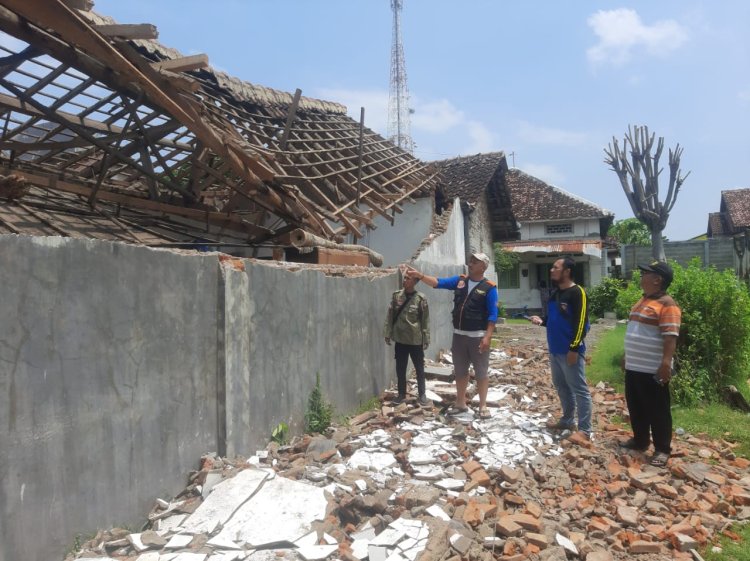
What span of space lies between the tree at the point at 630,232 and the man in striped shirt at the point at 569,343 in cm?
3691

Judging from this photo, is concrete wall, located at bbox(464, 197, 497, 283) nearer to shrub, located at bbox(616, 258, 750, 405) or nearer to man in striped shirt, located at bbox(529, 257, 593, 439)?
shrub, located at bbox(616, 258, 750, 405)

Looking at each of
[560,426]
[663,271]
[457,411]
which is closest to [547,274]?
[457,411]

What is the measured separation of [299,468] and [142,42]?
5.93 m

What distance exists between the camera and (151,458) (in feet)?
11.4

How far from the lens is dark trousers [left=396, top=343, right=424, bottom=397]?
6.39 metres

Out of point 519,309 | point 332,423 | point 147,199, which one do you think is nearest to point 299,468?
point 332,423

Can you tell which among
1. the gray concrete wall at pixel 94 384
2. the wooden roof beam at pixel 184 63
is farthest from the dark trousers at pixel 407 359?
the wooden roof beam at pixel 184 63

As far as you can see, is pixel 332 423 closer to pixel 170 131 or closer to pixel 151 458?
pixel 151 458

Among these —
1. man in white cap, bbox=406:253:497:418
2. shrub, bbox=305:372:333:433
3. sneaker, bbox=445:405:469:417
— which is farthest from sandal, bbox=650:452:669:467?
shrub, bbox=305:372:333:433

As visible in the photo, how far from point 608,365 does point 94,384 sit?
8.51m

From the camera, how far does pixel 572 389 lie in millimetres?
5375

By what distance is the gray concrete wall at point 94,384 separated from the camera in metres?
2.65

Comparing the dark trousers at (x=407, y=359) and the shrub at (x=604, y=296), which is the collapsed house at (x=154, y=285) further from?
the shrub at (x=604, y=296)

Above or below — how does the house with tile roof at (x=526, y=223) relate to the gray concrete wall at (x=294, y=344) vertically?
above
